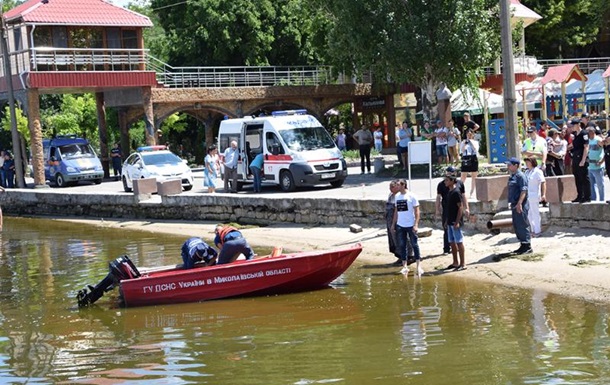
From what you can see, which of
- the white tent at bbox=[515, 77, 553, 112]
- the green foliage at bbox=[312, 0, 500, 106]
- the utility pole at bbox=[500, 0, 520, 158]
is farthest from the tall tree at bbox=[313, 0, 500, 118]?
the utility pole at bbox=[500, 0, 520, 158]

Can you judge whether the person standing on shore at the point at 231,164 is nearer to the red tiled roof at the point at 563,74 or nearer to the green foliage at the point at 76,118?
the red tiled roof at the point at 563,74

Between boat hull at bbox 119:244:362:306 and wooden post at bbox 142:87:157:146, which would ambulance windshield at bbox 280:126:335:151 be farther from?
wooden post at bbox 142:87:157:146

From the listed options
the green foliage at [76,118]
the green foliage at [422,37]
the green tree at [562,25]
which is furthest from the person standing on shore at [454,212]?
the green foliage at [76,118]

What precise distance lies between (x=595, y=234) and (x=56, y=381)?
33.3 feet

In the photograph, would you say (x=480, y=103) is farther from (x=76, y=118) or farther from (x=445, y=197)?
(x=76, y=118)

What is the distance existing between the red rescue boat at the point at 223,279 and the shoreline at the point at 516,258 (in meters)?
2.01

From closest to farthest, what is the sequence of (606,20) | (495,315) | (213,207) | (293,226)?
(495,315) < (293,226) < (213,207) < (606,20)

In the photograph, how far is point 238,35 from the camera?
2093 inches

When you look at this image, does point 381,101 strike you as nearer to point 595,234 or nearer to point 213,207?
point 213,207

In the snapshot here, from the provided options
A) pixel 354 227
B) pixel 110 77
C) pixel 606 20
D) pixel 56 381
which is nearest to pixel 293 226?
pixel 354 227

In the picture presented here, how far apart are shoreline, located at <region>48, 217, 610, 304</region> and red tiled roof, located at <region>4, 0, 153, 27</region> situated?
1997cm

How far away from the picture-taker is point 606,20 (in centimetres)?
5772

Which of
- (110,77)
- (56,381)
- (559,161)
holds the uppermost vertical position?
(110,77)

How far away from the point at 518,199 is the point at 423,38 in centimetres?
1468
